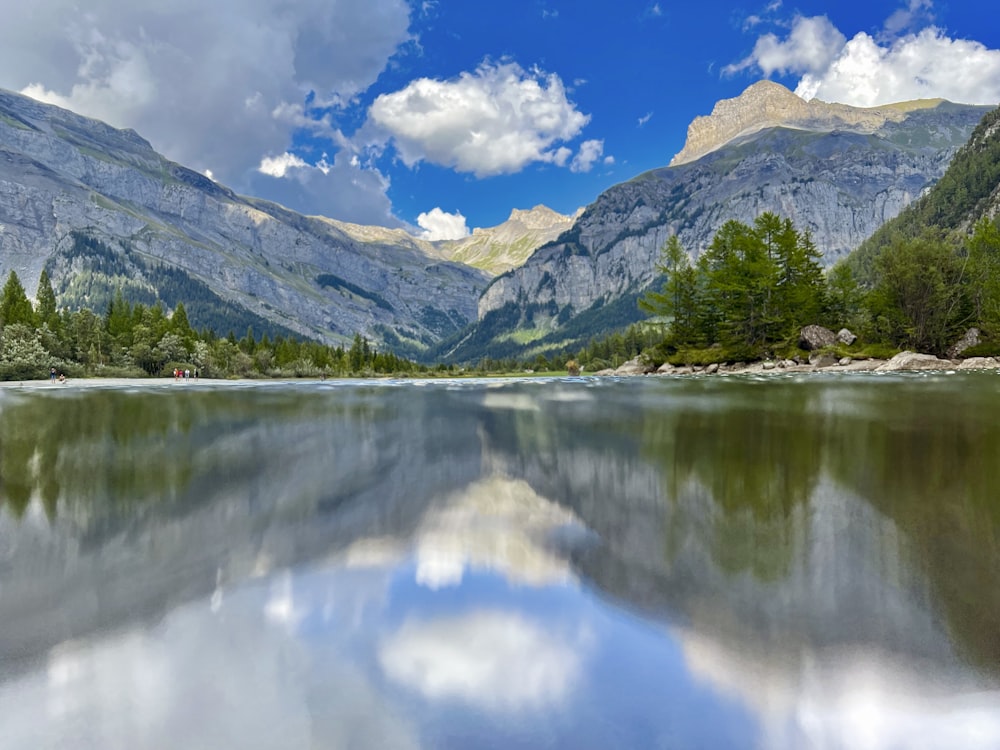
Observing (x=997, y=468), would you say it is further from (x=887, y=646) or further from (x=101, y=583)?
(x=101, y=583)

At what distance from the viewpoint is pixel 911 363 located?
6172cm

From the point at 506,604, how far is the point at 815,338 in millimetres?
75568

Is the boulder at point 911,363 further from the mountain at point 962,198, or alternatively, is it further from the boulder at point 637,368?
the mountain at point 962,198

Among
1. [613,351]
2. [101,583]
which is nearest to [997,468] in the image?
[101,583]

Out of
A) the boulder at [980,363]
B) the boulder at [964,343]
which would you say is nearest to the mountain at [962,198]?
the boulder at [964,343]

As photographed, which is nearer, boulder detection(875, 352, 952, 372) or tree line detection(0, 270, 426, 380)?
boulder detection(875, 352, 952, 372)

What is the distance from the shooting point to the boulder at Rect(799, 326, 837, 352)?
69.5 meters

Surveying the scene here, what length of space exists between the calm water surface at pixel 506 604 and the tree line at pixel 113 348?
77516 millimetres

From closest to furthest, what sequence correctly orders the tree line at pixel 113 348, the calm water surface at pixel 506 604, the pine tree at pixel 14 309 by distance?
1. the calm water surface at pixel 506 604
2. the tree line at pixel 113 348
3. the pine tree at pixel 14 309

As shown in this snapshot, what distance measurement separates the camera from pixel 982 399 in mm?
26047

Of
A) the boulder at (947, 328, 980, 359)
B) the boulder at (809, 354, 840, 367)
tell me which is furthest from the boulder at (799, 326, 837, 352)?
the boulder at (947, 328, 980, 359)

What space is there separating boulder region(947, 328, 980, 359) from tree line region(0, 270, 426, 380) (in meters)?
98.3

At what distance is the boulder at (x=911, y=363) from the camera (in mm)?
61062

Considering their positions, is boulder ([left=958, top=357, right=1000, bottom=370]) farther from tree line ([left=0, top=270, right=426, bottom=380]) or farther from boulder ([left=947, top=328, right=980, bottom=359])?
tree line ([left=0, top=270, right=426, bottom=380])
